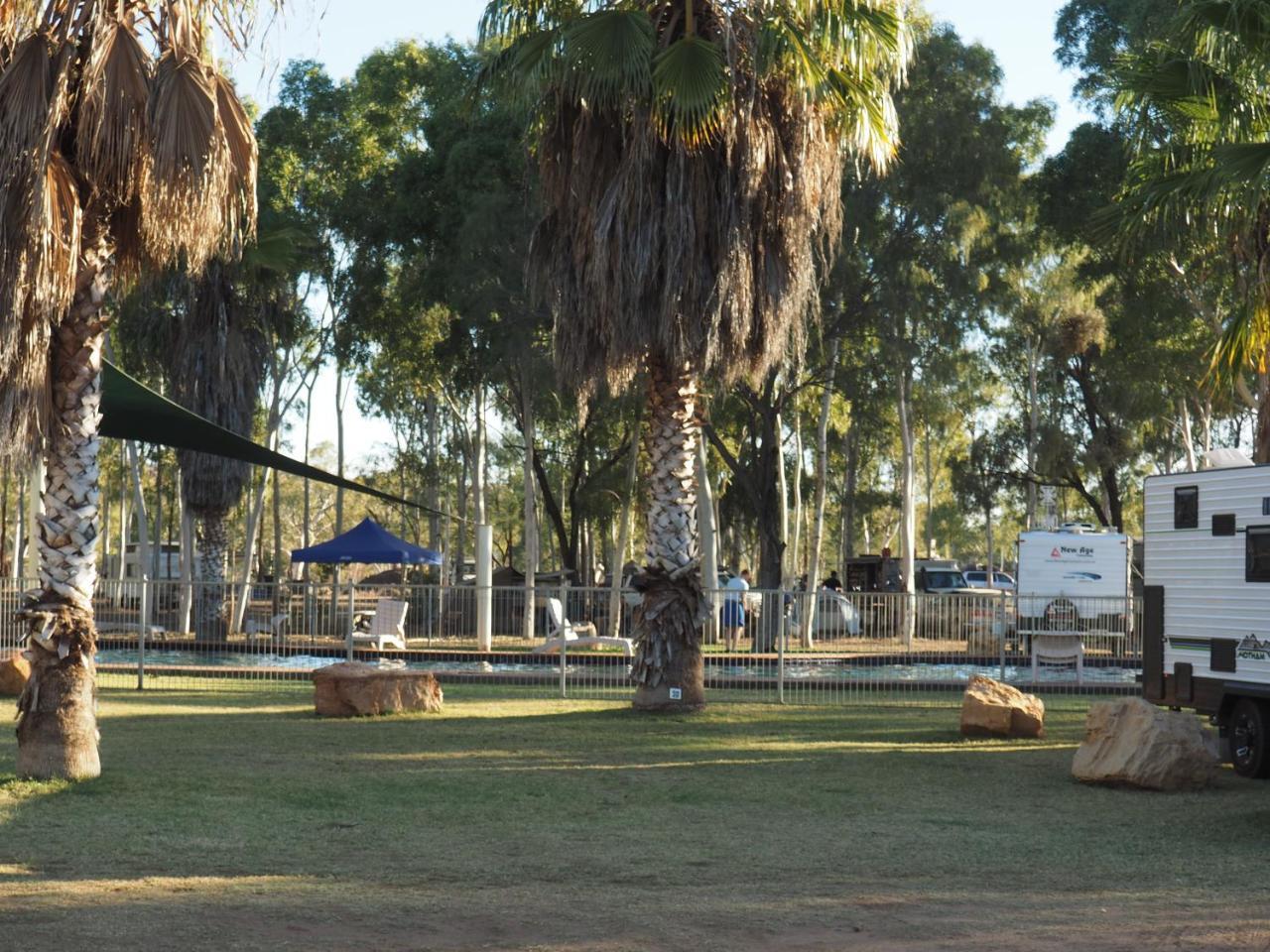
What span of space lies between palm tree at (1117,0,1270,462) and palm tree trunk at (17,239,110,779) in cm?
890

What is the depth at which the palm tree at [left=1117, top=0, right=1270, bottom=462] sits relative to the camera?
1343 centimetres

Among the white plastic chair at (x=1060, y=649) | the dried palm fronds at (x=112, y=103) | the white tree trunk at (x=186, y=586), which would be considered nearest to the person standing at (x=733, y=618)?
the white plastic chair at (x=1060, y=649)

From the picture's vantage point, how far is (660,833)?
34.2ft

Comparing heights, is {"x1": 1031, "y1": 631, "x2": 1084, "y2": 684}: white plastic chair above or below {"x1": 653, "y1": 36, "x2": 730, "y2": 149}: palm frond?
below

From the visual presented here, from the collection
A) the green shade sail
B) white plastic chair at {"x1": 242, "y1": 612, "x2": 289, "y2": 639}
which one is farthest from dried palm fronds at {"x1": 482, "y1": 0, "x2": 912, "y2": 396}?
white plastic chair at {"x1": 242, "y1": 612, "x2": 289, "y2": 639}

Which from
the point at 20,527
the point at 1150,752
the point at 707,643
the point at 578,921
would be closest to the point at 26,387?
the point at 578,921

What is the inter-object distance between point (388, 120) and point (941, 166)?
59.9 ft

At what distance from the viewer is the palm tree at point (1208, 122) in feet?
44.1

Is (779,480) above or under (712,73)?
under

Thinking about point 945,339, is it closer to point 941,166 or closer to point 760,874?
point 941,166

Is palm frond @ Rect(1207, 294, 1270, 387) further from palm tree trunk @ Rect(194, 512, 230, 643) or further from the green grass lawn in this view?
palm tree trunk @ Rect(194, 512, 230, 643)

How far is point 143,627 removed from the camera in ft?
72.6

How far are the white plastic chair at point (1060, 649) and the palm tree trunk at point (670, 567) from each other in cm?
582

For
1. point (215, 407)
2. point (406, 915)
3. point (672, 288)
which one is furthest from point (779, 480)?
point (406, 915)
